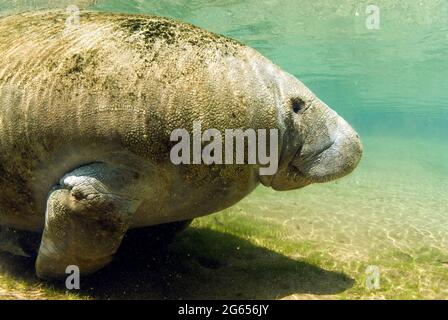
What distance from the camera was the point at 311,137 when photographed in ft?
12.5

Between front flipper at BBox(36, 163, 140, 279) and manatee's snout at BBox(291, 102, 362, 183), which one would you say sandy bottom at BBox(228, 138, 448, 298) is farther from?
front flipper at BBox(36, 163, 140, 279)

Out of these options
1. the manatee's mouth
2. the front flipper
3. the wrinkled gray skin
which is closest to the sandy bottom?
the manatee's mouth

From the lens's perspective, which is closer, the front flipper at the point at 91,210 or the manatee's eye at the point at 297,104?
the front flipper at the point at 91,210

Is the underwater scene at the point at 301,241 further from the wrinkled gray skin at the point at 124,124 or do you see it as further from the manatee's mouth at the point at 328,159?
the manatee's mouth at the point at 328,159

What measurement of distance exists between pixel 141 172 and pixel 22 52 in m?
1.57

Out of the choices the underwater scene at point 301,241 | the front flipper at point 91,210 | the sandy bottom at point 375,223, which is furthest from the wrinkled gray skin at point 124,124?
the sandy bottom at point 375,223

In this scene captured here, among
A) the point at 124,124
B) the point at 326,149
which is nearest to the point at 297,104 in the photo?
the point at 326,149

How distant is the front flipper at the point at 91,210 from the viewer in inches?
126

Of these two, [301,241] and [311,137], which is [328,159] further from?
[301,241]

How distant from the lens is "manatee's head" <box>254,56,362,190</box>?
3.78m

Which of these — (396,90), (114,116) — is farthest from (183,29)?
(396,90)

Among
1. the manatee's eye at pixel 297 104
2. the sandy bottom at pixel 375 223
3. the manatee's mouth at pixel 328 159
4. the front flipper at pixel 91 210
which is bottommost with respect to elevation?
the sandy bottom at pixel 375 223

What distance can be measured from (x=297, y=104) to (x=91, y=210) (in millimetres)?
2056
